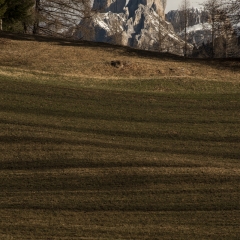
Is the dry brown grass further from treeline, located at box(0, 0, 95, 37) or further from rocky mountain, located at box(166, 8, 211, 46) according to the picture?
rocky mountain, located at box(166, 8, 211, 46)

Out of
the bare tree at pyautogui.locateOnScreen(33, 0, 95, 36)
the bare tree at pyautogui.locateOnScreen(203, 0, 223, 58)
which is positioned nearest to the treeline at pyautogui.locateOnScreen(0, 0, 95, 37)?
the bare tree at pyautogui.locateOnScreen(33, 0, 95, 36)

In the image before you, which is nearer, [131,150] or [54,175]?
[54,175]

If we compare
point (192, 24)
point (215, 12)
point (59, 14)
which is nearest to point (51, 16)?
point (59, 14)

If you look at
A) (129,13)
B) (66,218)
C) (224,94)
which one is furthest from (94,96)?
(129,13)

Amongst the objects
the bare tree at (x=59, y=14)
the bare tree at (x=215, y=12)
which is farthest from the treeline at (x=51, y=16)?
the bare tree at (x=215, y=12)

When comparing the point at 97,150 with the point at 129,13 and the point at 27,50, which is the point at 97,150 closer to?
the point at 27,50

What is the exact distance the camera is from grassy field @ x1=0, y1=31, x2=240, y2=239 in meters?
12.3

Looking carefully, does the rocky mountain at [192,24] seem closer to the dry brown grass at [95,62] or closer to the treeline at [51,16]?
the treeline at [51,16]

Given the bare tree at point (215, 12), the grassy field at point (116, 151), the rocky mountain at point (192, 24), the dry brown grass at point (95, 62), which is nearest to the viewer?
the grassy field at point (116, 151)

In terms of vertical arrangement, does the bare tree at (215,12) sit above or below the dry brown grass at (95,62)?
above

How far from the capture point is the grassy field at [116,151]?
12.3 metres

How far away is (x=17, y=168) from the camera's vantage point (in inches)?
578

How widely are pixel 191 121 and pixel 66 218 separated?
757 cm

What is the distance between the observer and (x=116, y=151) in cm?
1593
